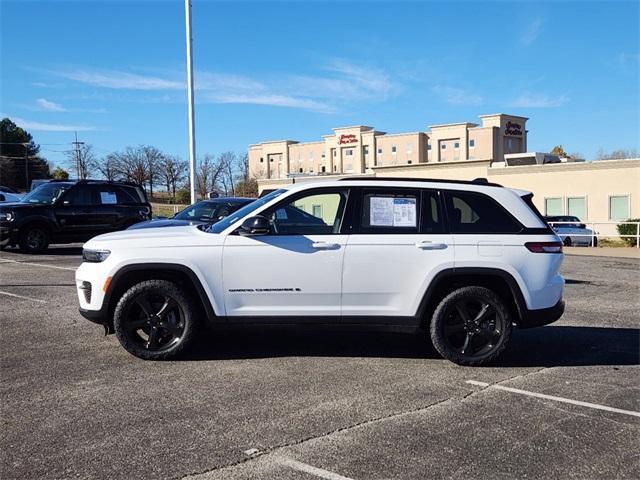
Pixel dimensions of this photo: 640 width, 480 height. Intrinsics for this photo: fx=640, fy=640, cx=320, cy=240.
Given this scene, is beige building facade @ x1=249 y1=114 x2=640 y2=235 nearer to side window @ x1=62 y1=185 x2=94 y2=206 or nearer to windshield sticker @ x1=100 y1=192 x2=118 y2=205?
windshield sticker @ x1=100 y1=192 x2=118 y2=205

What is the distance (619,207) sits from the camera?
122ft

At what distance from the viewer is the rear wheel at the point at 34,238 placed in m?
16.5

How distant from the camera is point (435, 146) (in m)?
104

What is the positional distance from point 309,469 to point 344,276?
8.05 ft

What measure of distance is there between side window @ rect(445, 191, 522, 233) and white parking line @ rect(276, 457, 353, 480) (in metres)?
3.02

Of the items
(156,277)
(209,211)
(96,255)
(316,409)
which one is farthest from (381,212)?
(209,211)

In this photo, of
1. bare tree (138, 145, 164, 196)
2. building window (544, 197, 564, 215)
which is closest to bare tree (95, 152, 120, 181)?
bare tree (138, 145, 164, 196)

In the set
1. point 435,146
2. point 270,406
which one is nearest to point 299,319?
point 270,406

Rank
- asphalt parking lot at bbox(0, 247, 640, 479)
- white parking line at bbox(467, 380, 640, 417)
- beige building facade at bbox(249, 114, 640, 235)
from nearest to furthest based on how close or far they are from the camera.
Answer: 1. asphalt parking lot at bbox(0, 247, 640, 479)
2. white parking line at bbox(467, 380, 640, 417)
3. beige building facade at bbox(249, 114, 640, 235)

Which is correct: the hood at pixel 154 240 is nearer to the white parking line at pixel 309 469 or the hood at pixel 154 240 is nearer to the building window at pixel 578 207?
the white parking line at pixel 309 469

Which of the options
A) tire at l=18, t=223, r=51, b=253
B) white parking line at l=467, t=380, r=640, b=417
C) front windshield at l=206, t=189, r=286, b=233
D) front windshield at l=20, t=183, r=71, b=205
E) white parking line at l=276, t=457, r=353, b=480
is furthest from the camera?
front windshield at l=20, t=183, r=71, b=205

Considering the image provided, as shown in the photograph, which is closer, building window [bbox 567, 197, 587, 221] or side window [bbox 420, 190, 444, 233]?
side window [bbox 420, 190, 444, 233]

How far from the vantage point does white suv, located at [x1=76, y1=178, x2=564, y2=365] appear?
5984 millimetres

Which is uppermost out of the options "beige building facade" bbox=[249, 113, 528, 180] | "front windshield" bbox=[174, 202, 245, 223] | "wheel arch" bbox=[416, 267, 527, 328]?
"beige building facade" bbox=[249, 113, 528, 180]
